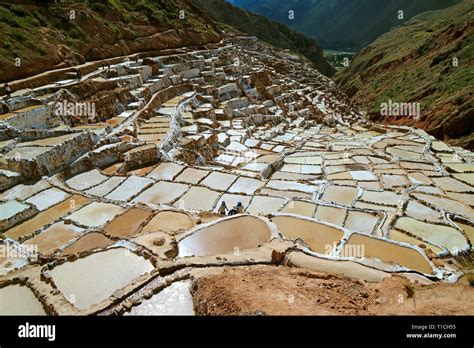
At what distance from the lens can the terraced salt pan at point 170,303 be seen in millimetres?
6789

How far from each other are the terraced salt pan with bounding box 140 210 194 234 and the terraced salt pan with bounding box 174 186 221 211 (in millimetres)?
1295

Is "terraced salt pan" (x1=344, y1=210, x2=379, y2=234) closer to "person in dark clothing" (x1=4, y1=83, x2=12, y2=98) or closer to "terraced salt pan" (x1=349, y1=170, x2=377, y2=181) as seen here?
"terraced salt pan" (x1=349, y1=170, x2=377, y2=181)

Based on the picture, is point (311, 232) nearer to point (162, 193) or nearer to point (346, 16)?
point (162, 193)

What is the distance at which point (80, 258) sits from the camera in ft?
27.6

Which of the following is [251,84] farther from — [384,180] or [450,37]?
[450,37]

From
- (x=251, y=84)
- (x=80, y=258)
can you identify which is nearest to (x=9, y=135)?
(x=80, y=258)

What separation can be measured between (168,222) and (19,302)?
4160 mm

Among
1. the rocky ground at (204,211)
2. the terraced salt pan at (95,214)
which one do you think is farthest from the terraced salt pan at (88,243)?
the terraced salt pan at (95,214)

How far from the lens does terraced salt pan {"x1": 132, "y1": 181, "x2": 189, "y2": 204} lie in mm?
12492

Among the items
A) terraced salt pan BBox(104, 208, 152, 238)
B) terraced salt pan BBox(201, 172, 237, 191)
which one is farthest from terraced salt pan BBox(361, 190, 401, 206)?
terraced salt pan BBox(104, 208, 152, 238)

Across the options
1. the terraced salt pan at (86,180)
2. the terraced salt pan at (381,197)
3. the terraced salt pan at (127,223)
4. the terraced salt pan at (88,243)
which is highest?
the terraced salt pan at (86,180)

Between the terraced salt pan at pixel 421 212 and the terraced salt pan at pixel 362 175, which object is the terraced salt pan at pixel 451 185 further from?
the terraced salt pan at pixel 421 212

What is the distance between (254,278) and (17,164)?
383 inches

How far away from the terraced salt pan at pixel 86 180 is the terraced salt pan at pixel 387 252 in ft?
29.3
